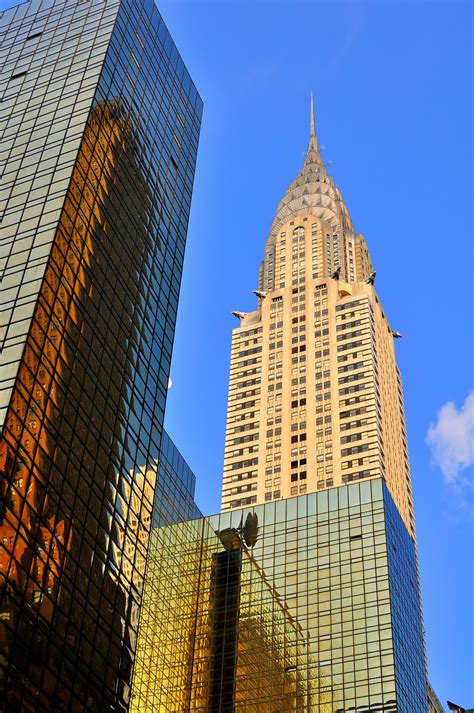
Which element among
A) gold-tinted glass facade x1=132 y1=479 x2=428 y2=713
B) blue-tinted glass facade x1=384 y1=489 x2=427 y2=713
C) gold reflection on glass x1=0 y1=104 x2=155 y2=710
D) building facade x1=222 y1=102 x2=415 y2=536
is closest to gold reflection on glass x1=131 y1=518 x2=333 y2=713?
gold-tinted glass facade x1=132 y1=479 x2=428 y2=713

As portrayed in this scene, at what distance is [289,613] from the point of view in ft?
314

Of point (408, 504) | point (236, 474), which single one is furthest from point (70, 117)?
point (408, 504)

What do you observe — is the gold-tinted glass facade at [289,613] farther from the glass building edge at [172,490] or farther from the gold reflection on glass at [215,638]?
the glass building edge at [172,490]

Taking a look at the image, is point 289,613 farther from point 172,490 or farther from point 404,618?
point 172,490

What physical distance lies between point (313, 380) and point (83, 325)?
96562 millimetres

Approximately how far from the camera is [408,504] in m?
161

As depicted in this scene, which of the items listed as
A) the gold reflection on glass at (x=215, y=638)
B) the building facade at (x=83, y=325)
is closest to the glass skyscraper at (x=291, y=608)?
the gold reflection on glass at (x=215, y=638)

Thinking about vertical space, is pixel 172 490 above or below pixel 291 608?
above

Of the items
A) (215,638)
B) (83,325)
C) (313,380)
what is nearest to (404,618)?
(215,638)

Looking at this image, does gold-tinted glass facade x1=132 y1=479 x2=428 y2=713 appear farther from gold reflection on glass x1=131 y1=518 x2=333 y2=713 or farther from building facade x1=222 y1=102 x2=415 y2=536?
building facade x1=222 y1=102 x2=415 y2=536

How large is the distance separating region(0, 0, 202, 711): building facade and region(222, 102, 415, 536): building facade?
66940mm

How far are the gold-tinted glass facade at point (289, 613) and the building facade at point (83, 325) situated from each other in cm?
2797

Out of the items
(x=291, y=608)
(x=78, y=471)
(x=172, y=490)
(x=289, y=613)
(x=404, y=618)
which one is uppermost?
(x=172, y=490)

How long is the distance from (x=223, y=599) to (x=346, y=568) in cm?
1183
